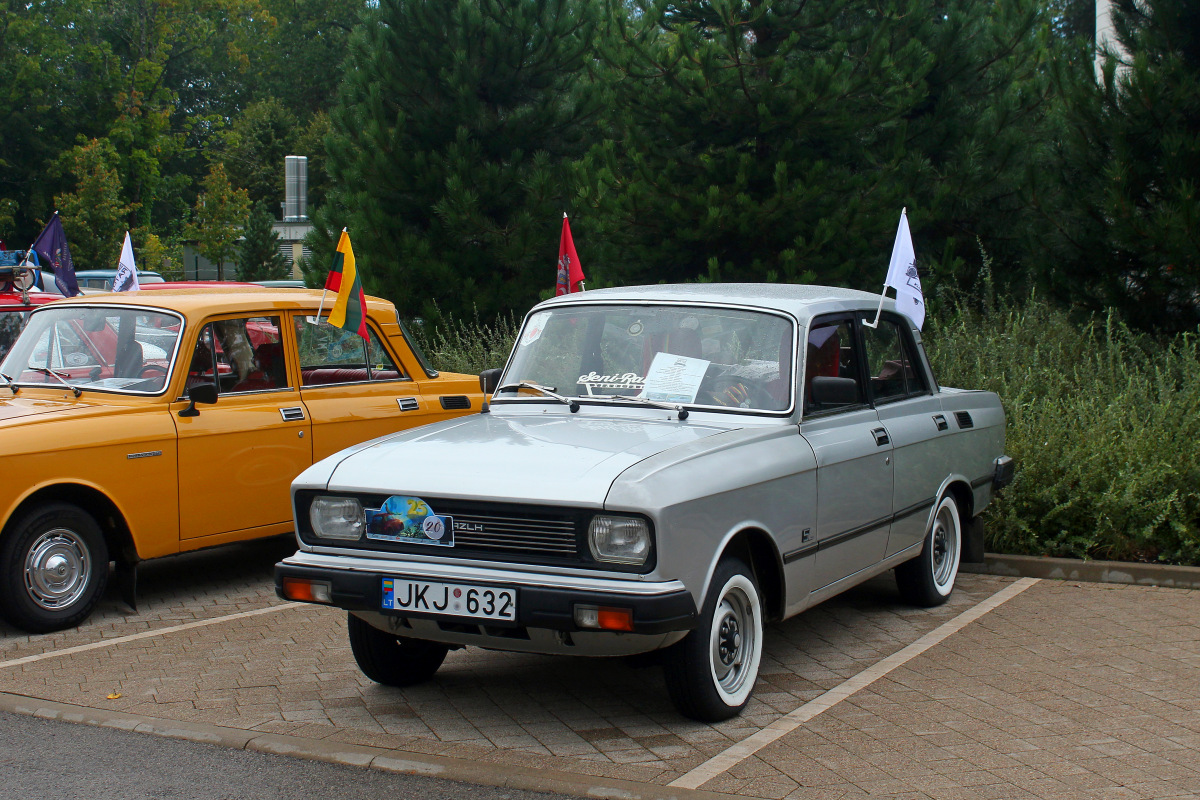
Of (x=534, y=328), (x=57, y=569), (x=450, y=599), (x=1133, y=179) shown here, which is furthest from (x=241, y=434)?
(x=1133, y=179)

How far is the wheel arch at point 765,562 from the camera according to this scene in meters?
5.04

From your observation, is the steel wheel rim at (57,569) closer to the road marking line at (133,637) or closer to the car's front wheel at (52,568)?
the car's front wheel at (52,568)

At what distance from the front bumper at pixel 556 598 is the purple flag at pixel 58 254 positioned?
378 inches

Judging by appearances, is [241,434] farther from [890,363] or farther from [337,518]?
[890,363]

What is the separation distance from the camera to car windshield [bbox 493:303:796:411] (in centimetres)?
558

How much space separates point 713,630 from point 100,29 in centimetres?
5689

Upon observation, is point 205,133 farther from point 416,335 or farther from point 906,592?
point 906,592

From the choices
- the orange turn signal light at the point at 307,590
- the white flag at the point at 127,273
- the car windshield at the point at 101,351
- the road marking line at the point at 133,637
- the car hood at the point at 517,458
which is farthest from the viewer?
the white flag at the point at 127,273

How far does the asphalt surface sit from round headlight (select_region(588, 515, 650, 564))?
865 mm

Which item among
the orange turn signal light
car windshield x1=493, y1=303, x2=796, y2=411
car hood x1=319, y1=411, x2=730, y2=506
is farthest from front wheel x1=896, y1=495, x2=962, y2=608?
the orange turn signal light

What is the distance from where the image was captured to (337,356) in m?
8.33

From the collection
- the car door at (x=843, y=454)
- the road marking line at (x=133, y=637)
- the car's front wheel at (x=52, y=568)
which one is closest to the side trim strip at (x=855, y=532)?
the car door at (x=843, y=454)

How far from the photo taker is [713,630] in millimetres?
4766

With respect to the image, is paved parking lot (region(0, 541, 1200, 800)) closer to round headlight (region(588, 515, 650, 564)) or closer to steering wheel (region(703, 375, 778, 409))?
round headlight (region(588, 515, 650, 564))
